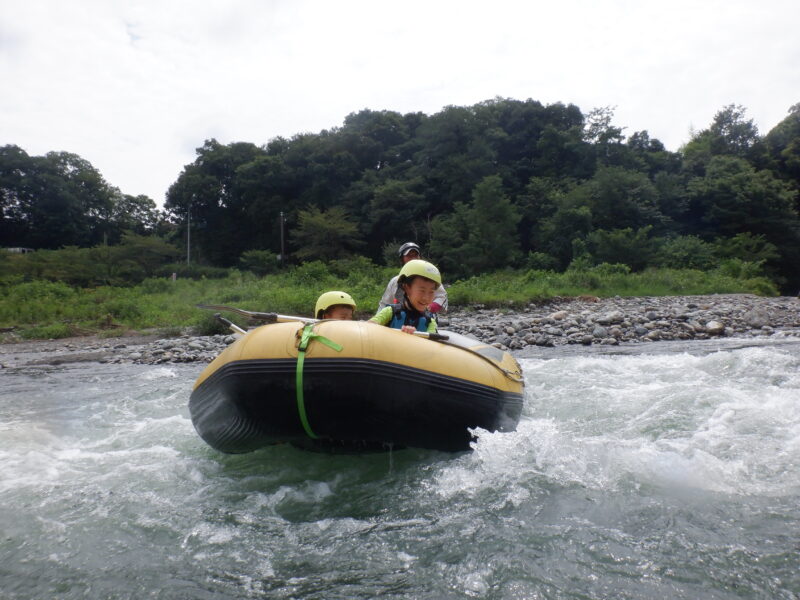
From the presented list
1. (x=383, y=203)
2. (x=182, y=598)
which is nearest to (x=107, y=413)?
(x=182, y=598)

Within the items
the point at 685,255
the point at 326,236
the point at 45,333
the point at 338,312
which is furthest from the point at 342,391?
the point at 326,236

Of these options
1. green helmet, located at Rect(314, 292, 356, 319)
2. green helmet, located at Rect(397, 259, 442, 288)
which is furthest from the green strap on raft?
green helmet, located at Rect(397, 259, 442, 288)

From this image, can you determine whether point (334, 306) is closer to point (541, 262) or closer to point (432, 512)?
point (432, 512)

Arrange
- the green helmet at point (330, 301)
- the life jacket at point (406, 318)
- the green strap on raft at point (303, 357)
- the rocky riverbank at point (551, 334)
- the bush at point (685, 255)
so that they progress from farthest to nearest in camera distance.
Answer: the bush at point (685, 255)
the rocky riverbank at point (551, 334)
the life jacket at point (406, 318)
the green helmet at point (330, 301)
the green strap on raft at point (303, 357)

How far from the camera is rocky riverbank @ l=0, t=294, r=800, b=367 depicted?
9.76 m

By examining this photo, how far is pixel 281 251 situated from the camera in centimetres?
3512

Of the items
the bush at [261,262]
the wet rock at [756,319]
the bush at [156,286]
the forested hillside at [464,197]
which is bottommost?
the bush at [156,286]

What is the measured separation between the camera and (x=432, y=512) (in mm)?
2785

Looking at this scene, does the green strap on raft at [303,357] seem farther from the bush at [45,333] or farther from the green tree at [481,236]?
the green tree at [481,236]

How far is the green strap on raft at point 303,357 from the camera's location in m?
2.88

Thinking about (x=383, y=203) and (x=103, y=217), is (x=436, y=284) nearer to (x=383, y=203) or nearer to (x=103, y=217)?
(x=383, y=203)

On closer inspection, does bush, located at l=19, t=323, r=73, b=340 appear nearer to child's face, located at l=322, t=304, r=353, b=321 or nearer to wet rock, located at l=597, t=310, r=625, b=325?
child's face, located at l=322, t=304, r=353, b=321

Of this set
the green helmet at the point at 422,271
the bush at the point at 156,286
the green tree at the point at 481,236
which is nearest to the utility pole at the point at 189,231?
the bush at the point at 156,286

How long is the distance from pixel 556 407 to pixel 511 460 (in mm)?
1942
